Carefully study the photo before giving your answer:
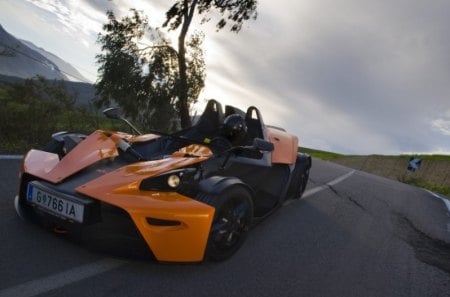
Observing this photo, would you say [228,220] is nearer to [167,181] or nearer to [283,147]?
[167,181]

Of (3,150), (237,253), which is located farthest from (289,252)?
(3,150)

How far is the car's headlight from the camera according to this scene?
3.28m

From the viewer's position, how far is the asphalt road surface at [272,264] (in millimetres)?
2893

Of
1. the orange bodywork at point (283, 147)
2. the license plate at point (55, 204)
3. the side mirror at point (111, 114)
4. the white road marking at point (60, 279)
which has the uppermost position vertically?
the orange bodywork at point (283, 147)

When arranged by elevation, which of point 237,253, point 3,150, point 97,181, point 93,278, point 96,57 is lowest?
point 3,150

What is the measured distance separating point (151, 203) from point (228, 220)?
0.87 metres

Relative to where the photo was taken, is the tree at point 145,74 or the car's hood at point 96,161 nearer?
the car's hood at point 96,161

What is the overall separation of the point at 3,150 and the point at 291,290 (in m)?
5.64

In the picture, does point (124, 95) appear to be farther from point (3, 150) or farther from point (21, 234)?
point (21, 234)

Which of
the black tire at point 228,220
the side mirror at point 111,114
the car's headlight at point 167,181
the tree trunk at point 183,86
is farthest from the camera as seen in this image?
the tree trunk at point 183,86

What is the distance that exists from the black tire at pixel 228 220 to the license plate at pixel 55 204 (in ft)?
3.06

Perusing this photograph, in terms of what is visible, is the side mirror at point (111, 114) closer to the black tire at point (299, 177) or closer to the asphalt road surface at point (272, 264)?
the asphalt road surface at point (272, 264)

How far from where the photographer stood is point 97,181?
3.26m

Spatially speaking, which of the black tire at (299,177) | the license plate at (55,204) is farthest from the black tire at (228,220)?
the black tire at (299,177)
